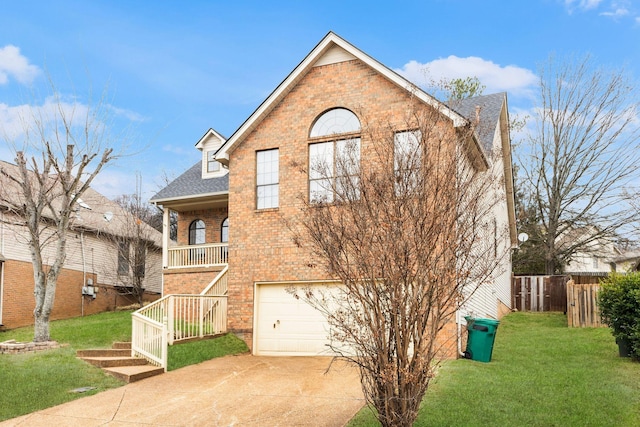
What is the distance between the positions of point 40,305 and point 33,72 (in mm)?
6369

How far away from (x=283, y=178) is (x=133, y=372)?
6008 mm

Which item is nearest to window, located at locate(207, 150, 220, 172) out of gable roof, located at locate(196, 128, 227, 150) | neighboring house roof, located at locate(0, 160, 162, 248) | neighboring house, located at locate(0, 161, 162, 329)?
gable roof, located at locate(196, 128, 227, 150)

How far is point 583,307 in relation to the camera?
16.9 meters

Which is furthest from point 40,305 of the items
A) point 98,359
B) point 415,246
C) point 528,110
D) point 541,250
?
point 528,110

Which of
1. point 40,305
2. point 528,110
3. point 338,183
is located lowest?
point 40,305

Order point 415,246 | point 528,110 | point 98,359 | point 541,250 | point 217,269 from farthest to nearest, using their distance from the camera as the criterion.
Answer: point 528,110
point 541,250
point 217,269
point 98,359
point 415,246

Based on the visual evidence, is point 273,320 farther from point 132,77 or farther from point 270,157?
point 132,77

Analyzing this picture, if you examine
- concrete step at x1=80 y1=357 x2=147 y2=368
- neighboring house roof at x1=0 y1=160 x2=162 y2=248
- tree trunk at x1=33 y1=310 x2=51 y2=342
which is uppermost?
neighboring house roof at x1=0 y1=160 x2=162 y2=248

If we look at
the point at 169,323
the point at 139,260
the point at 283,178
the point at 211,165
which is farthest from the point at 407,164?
the point at 139,260

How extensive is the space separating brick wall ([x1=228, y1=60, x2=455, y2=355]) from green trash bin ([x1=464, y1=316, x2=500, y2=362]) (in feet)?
12.4

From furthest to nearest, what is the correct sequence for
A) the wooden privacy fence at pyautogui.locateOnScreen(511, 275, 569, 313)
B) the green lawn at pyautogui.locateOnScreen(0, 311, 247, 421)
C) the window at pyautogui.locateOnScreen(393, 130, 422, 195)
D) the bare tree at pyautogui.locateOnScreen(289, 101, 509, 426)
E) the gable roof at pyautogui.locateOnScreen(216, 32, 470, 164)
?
the wooden privacy fence at pyautogui.locateOnScreen(511, 275, 569, 313)
the gable roof at pyautogui.locateOnScreen(216, 32, 470, 164)
the green lawn at pyautogui.locateOnScreen(0, 311, 247, 421)
the window at pyautogui.locateOnScreen(393, 130, 422, 195)
the bare tree at pyautogui.locateOnScreen(289, 101, 509, 426)

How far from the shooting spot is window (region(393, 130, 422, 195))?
674 cm

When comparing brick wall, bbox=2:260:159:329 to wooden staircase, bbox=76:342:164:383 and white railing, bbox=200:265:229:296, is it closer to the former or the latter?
white railing, bbox=200:265:229:296

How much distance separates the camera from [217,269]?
18984mm
